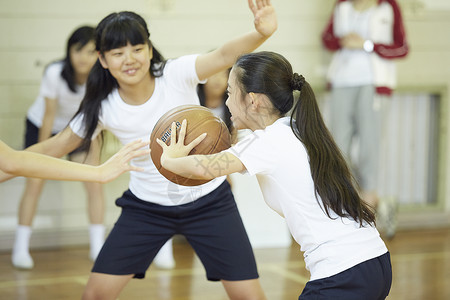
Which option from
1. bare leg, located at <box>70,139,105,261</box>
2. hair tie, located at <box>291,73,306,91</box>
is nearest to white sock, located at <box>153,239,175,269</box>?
bare leg, located at <box>70,139,105,261</box>

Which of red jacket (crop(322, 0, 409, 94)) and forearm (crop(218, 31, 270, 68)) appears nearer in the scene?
forearm (crop(218, 31, 270, 68))

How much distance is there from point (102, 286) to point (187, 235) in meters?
0.35

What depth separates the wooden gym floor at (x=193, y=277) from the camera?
3.30 m

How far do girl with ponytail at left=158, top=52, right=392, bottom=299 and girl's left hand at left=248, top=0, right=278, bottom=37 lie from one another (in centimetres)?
36

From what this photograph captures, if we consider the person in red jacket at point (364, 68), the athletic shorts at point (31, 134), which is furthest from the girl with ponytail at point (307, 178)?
the person in red jacket at point (364, 68)

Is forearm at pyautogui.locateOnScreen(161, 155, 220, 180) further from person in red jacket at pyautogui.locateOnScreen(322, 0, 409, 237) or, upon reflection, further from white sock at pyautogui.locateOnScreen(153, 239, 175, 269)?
person in red jacket at pyautogui.locateOnScreen(322, 0, 409, 237)

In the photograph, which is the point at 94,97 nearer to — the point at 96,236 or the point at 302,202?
the point at 302,202

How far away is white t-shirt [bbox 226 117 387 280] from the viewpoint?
176cm

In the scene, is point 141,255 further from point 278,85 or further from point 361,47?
point 361,47

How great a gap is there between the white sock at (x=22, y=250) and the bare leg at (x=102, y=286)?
1.67 m

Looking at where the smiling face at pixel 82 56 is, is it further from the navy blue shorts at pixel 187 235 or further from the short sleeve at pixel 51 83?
the navy blue shorts at pixel 187 235

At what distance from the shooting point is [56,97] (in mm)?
3863

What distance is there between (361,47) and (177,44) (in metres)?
1.26

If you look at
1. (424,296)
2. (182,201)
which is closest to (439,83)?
(424,296)
